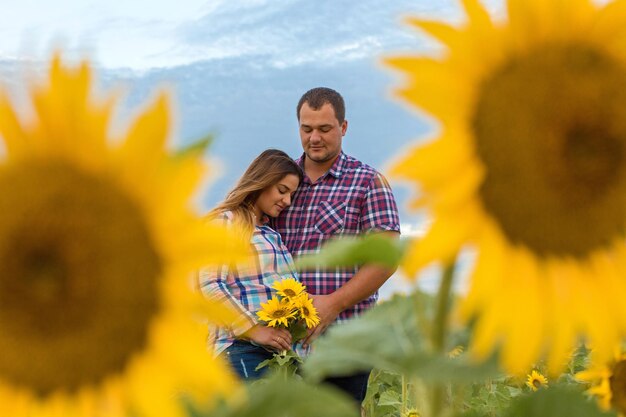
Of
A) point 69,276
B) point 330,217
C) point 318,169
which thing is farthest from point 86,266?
point 318,169

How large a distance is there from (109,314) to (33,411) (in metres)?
0.15

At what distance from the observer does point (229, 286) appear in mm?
4930

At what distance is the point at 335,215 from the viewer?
18.5ft

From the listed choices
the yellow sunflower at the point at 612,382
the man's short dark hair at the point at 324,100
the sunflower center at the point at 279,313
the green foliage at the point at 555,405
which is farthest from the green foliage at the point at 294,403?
the man's short dark hair at the point at 324,100

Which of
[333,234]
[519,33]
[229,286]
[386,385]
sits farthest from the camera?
[386,385]

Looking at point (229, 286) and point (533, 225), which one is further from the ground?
point (533, 225)

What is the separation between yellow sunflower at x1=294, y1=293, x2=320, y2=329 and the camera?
457 centimetres

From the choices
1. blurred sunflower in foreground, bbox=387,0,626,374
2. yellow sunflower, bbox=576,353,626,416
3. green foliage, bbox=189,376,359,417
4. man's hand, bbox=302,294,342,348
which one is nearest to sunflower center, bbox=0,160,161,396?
green foliage, bbox=189,376,359,417

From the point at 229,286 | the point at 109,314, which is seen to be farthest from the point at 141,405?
the point at 229,286

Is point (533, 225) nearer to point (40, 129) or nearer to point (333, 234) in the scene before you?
point (40, 129)

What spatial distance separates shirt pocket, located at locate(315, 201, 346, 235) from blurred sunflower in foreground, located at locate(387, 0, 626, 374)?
4539mm

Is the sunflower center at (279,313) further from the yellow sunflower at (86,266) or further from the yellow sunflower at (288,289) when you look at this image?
the yellow sunflower at (86,266)

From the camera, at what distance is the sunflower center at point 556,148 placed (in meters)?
0.93

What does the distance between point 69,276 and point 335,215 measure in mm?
4759
